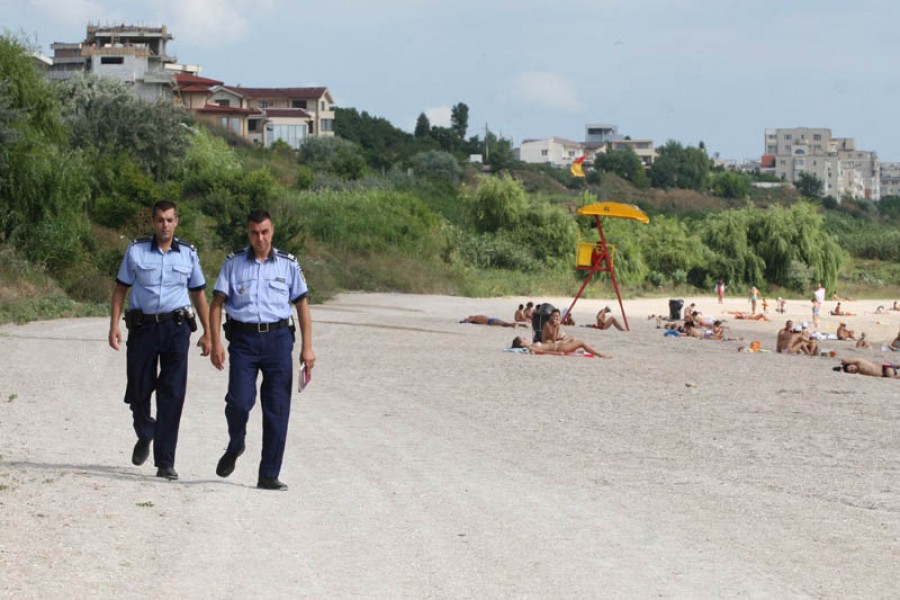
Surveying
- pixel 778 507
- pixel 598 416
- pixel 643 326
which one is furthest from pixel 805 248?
pixel 778 507

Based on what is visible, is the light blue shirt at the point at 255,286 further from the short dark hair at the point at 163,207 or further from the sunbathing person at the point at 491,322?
the sunbathing person at the point at 491,322

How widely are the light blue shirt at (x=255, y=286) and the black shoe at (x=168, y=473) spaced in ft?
4.18

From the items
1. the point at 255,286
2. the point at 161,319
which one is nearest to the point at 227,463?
the point at 161,319

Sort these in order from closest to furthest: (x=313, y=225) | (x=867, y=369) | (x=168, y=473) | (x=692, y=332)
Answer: (x=168, y=473) < (x=867, y=369) < (x=692, y=332) < (x=313, y=225)

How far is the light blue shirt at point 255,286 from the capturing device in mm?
8727

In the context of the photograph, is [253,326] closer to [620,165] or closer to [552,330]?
A: [552,330]

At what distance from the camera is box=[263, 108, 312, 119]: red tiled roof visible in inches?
4555

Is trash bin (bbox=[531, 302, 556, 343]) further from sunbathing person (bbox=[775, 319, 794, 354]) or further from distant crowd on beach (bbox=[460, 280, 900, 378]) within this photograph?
sunbathing person (bbox=[775, 319, 794, 354])

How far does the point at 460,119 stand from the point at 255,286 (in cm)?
15253

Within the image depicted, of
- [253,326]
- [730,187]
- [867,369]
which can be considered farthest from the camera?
[730,187]

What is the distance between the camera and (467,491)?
9516 mm

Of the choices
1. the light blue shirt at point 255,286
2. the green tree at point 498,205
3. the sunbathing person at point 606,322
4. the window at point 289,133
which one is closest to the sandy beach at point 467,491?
the light blue shirt at point 255,286

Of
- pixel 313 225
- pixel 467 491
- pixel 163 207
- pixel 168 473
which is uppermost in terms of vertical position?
pixel 313 225

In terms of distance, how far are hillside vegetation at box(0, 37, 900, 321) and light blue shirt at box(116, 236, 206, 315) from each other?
19771 mm
